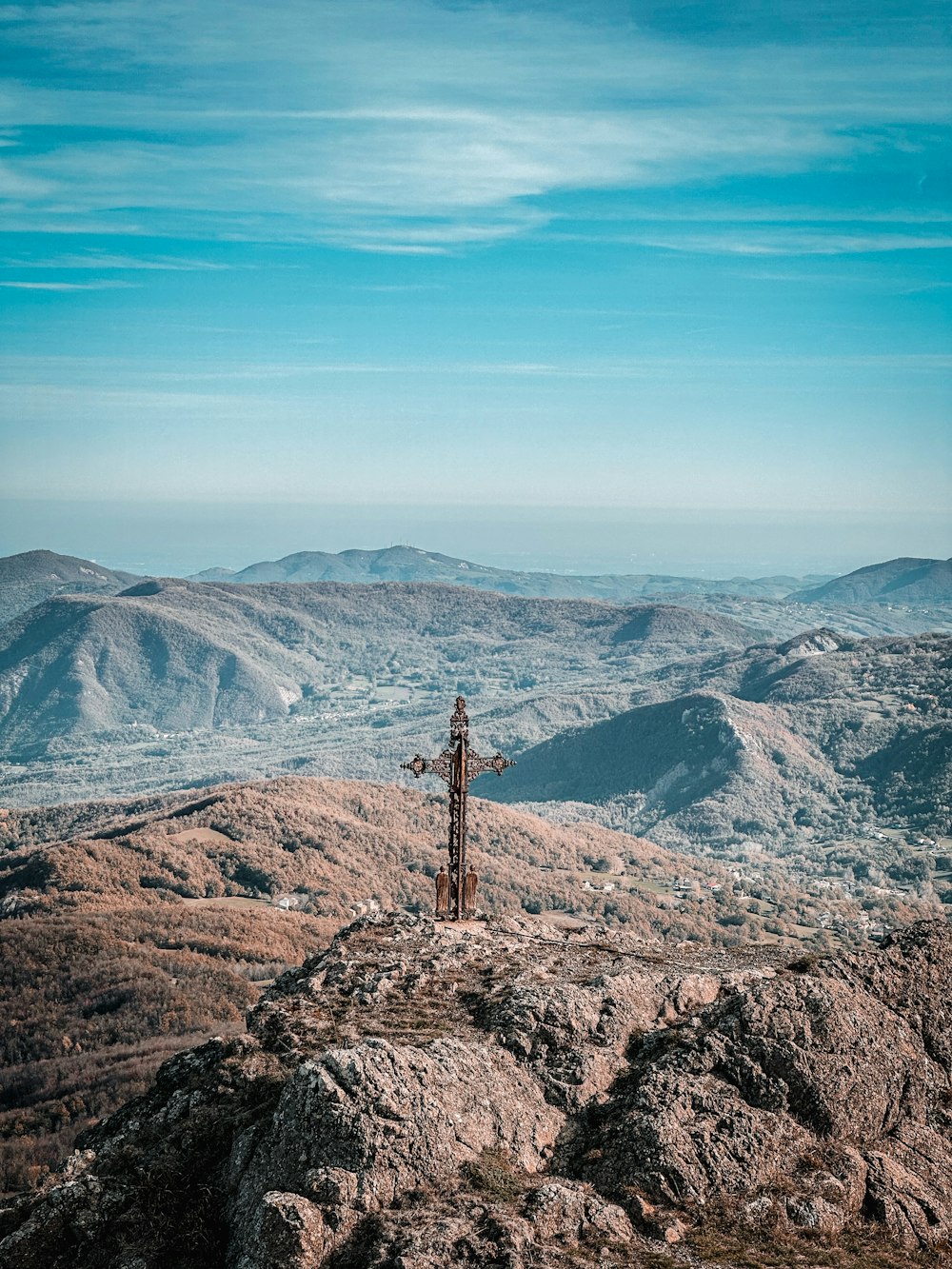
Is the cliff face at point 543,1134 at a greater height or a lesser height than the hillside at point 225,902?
greater

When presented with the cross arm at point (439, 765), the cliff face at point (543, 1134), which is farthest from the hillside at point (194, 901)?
the cliff face at point (543, 1134)

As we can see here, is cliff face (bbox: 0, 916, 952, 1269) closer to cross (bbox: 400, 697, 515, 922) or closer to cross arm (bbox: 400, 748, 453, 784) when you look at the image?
cross (bbox: 400, 697, 515, 922)

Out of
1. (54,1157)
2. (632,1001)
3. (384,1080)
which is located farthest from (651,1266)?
(54,1157)

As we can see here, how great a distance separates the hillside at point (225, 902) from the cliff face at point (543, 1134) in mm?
17172

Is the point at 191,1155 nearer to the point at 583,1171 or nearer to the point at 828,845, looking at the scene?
the point at 583,1171

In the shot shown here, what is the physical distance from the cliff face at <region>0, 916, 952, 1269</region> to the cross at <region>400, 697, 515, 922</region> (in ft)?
20.7

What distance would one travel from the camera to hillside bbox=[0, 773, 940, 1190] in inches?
1453

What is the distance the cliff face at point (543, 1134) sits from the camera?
33.6 ft

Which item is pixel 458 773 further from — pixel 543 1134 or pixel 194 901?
pixel 194 901

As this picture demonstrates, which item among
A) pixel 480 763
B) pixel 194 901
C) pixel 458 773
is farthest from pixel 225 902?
pixel 458 773

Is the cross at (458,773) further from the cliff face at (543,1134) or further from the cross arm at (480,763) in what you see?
the cliff face at (543,1134)

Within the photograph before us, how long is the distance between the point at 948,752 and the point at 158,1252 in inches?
7474

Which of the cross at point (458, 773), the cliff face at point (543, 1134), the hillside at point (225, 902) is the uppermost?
the cross at point (458, 773)

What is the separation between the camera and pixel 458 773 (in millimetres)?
21062
